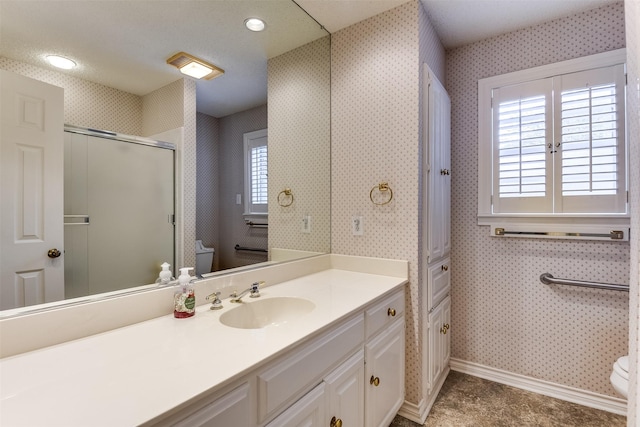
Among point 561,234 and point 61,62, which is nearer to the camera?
point 61,62

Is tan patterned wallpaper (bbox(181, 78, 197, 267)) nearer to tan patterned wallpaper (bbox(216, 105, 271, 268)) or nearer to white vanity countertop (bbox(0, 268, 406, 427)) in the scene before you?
tan patterned wallpaper (bbox(216, 105, 271, 268))

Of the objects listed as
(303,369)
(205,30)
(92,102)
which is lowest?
(303,369)

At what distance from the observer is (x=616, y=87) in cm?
178

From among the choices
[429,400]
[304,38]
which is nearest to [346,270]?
[429,400]

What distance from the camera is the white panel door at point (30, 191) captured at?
84 centimetres

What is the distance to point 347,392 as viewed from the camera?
3.94 feet

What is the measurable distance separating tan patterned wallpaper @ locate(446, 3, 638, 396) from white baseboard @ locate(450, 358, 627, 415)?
4 centimetres

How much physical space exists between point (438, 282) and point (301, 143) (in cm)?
126

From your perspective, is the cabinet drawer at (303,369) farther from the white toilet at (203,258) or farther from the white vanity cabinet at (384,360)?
the white toilet at (203,258)

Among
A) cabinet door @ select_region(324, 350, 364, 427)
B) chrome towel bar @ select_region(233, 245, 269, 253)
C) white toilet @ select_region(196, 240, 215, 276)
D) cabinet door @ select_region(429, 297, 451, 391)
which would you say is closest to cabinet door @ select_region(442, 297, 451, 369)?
cabinet door @ select_region(429, 297, 451, 391)

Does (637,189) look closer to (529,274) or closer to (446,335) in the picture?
(529,274)

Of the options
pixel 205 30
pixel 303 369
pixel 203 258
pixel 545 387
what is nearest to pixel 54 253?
pixel 203 258

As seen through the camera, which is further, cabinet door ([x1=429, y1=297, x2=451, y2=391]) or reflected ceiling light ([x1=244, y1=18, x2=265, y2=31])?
cabinet door ([x1=429, y1=297, x2=451, y2=391])

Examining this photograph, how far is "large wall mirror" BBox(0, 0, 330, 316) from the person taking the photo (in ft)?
3.20
